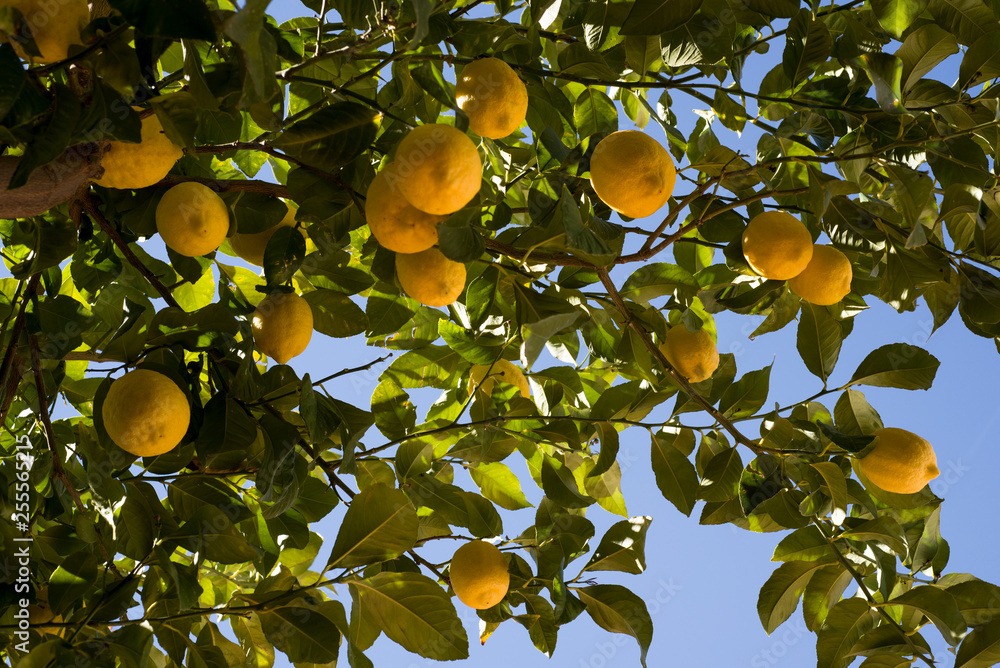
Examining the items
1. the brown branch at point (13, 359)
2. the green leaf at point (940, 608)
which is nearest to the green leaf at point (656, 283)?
the green leaf at point (940, 608)

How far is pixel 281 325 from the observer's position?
1277 millimetres

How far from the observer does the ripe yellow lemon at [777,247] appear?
1.26 metres

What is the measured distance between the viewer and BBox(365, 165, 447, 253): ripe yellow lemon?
1056 mm

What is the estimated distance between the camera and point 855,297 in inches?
62.2

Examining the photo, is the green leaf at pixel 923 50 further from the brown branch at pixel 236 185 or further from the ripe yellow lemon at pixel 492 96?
the brown branch at pixel 236 185

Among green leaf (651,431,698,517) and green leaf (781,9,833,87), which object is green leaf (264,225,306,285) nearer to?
green leaf (651,431,698,517)

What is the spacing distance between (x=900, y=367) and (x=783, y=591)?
52 centimetres

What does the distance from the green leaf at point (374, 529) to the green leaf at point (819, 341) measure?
0.85 m

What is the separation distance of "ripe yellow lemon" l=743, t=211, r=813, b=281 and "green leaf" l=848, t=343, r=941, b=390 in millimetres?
318

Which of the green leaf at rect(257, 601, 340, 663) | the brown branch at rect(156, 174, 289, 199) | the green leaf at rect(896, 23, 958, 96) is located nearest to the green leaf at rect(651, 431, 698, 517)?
the green leaf at rect(257, 601, 340, 663)

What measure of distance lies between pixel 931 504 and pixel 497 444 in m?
0.95

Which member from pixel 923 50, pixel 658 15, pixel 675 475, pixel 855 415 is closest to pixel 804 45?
pixel 923 50

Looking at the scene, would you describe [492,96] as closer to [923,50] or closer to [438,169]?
[438,169]

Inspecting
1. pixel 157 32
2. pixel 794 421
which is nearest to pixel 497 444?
pixel 794 421
